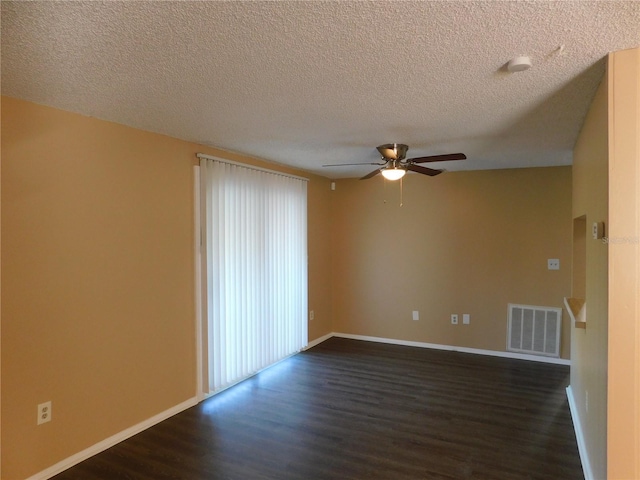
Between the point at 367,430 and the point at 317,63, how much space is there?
2686mm

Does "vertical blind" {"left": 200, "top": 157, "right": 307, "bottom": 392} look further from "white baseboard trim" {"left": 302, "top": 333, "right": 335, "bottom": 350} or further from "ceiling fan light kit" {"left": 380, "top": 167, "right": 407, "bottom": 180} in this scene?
"ceiling fan light kit" {"left": 380, "top": 167, "right": 407, "bottom": 180}

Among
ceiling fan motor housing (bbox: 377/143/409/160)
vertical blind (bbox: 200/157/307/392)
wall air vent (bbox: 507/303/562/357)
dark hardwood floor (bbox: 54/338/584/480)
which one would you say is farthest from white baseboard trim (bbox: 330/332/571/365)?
ceiling fan motor housing (bbox: 377/143/409/160)

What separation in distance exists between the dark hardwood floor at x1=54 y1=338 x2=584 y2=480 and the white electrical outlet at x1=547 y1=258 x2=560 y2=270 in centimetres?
116

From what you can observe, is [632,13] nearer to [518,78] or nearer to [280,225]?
[518,78]

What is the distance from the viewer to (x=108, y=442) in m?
2.88

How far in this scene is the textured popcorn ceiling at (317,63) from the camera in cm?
147

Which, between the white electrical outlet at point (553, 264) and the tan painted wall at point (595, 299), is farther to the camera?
the white electrical outlet at point (553, 264)

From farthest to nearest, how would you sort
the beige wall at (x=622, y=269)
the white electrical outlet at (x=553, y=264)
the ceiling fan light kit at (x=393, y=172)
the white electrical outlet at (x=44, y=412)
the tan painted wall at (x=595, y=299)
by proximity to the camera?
the white electrical outlet at (x=553, y=264) < the ceiling fan light kit at (x=393, y=172) < the white electrical outlet at (x=44, y=412) < the tan painted wall at (x=595, y=299) < the beige wall at (x=622, y=269)

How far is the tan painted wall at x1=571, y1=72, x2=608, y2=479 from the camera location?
1.97m

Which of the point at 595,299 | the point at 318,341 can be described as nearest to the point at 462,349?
the point at 318,341

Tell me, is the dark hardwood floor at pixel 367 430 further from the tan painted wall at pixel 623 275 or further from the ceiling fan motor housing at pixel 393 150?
the ceiling fan motor housing at pixel 393 150

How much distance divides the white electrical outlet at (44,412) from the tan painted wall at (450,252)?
13.2ft

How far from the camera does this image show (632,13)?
145 centimetres

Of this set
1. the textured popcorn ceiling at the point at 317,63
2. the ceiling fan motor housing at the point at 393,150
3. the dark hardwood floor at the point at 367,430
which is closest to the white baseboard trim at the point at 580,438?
the dark hardwood floor at the point at 367,430
